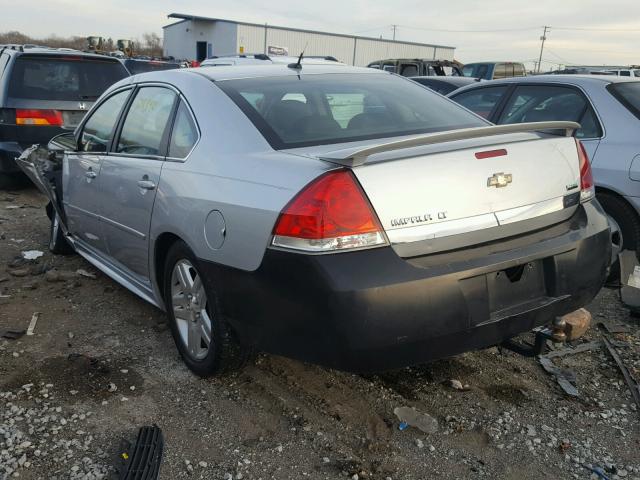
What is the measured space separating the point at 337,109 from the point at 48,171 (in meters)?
Answer: 2.95

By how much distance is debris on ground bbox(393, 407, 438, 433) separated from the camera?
9.25 ft

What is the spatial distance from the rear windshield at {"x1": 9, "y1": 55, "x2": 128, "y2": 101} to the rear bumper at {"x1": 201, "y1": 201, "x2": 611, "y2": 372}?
238 inches

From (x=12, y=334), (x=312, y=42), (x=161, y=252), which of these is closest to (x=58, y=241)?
(x=12, y=334)

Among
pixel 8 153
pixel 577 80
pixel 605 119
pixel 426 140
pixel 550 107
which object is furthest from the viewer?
pixel 8 153

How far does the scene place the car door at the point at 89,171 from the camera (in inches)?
161

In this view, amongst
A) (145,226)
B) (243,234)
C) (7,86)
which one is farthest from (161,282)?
(7,86)

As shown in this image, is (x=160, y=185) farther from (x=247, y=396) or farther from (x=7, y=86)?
(x=7, y=86)

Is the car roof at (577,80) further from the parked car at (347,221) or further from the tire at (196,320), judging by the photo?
the tire at (196,320)

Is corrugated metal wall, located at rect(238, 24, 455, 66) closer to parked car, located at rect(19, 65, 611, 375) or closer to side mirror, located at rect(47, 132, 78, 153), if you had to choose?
side mirror, located at rect(47, 132, 78, 153)

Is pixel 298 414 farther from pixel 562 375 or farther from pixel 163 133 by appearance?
pixel 163 133

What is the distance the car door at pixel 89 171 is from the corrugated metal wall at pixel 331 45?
130 feet

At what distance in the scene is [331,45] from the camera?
47844 mm

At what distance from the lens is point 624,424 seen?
A: 285 centimetres

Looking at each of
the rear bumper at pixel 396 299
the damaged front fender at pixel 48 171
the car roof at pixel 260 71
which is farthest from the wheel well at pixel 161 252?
the damaged front fender at pixel 48 171
